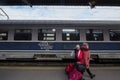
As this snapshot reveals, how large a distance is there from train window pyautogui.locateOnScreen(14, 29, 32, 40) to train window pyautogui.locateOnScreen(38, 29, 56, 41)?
66cm

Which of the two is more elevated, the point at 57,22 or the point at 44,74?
the point at 57,22

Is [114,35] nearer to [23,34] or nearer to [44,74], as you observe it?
[23,34]

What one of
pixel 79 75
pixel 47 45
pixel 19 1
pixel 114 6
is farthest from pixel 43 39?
pixel 79 75

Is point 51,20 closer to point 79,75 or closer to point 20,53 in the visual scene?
point 20,53

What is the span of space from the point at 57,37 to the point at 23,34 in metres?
2.26

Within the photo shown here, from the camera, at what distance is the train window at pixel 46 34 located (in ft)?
55.8

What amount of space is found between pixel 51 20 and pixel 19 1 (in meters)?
2.63

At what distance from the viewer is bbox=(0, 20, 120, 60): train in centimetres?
1670

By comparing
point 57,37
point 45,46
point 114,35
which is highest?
point 114,35

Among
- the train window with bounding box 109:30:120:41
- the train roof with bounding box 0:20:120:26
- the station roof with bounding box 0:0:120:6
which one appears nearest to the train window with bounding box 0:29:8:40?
the train roof with bounding box 0:20:120:26

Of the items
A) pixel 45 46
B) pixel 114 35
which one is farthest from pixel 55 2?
pixel 114 35

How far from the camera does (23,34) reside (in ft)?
56.5

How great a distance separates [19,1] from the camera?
51.9 feet

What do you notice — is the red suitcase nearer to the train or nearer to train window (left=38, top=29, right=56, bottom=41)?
the train
